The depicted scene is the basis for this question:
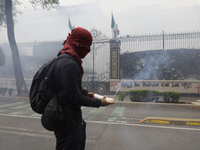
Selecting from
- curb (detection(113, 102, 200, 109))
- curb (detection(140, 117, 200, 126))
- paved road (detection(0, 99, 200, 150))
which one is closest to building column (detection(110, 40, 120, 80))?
curb (detection(113, 102, 200, 109))

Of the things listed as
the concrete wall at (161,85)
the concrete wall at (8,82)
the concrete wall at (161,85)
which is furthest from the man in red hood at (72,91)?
the concrete wall at (8,82)

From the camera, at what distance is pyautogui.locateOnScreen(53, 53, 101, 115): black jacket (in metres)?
1.40

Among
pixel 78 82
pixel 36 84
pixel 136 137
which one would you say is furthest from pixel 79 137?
pixel 136 137

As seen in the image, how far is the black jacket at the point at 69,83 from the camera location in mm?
1396

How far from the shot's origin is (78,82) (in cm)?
148

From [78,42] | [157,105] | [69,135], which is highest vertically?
[78,42]

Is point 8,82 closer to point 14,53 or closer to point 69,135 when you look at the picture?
point 14,53

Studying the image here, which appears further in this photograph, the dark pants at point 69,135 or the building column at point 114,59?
the building column at point 114,59

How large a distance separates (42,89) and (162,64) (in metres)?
11.4

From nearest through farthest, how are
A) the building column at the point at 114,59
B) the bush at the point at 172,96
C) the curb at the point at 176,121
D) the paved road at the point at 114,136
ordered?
1. the paved road at the point at 114,136
2. the curb at the point at 176,121
3. the bush at the point at 172,96
4. the building column at the point at 114,59

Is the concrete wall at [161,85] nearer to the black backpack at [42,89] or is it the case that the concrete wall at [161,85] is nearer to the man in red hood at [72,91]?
the man in red hood at [72,91]

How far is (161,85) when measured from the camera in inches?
439

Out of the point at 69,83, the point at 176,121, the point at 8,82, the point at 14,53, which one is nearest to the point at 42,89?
the point at 69,83

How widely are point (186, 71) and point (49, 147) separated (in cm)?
1091
